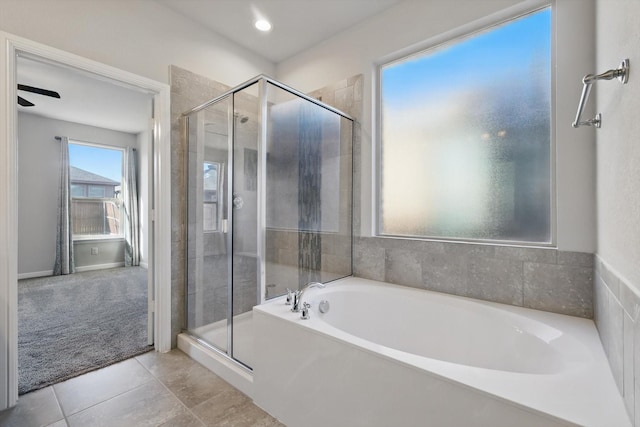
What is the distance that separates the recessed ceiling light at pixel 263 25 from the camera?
246cm

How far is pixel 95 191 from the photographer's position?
5.36m

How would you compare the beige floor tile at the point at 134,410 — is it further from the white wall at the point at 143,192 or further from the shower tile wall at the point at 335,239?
the white wall at the point at 143,192

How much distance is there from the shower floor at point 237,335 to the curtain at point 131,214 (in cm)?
405

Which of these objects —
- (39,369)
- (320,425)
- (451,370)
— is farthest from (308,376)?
(39,369)

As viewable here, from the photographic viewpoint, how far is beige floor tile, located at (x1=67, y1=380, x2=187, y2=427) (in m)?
1.51

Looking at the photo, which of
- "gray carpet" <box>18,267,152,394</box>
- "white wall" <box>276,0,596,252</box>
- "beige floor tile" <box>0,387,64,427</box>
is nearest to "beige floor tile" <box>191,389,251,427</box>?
"beige floor tile" <box>0,387,64,427</box>

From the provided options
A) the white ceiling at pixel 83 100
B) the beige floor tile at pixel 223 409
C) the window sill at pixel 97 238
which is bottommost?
the beige floor tile at pixel 223 409

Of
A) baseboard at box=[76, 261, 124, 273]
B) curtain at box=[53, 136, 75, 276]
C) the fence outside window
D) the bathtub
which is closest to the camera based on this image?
the bathtub

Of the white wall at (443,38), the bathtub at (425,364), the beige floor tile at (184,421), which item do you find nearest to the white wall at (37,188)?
the white wall at (443,38)

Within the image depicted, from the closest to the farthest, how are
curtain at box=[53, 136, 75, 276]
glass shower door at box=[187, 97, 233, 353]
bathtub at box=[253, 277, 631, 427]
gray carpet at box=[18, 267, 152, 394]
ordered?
bathtub at box=[253, 277, 631, 427], gray carpet at box=[18, 267, 152, 394], glass shower door at box=[187, 97, 233, 353], curtain at box=[53, 136, 75, 276]

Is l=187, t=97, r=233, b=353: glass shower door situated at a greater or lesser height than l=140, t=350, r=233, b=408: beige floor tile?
greater

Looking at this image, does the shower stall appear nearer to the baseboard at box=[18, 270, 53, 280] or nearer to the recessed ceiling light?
the recessed ceiling light

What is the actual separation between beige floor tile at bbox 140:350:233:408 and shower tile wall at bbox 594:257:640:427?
1.89m

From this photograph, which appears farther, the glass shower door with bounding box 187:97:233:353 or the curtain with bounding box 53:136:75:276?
the curtain with bounding box 53:136:75:276
